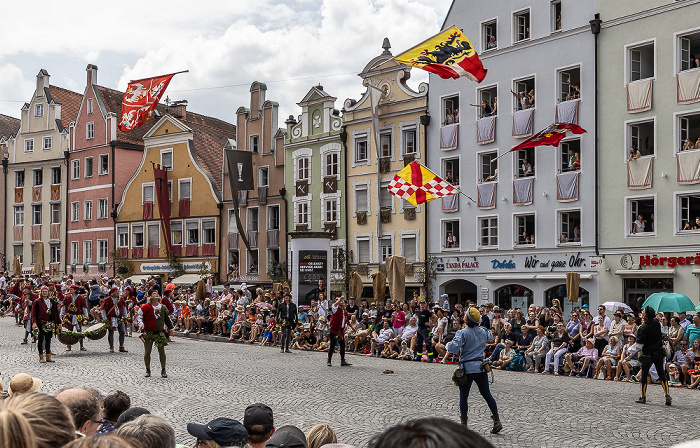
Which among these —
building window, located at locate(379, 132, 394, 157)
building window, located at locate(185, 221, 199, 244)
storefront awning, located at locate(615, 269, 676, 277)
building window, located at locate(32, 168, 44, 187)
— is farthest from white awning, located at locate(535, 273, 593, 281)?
building window, located at locate(32, 168, 44, 187)

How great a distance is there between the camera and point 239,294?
35.4 m

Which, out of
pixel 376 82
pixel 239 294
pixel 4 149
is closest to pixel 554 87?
pixel 376 82

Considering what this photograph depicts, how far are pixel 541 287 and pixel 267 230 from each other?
19.0m

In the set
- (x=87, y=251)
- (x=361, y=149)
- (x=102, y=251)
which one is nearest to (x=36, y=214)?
(x=87, y=251)

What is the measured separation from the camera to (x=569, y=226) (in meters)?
35.6

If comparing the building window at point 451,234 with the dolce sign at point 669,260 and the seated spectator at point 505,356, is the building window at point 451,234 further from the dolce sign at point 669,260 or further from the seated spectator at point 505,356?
the seated spectator at point 505,356

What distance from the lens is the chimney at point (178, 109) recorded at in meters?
59.5

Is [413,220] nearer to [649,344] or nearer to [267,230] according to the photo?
[267,230]

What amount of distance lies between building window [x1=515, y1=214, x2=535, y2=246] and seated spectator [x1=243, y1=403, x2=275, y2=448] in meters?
31.3

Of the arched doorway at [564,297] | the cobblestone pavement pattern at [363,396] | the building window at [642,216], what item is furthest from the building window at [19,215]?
the building window at [642,216]

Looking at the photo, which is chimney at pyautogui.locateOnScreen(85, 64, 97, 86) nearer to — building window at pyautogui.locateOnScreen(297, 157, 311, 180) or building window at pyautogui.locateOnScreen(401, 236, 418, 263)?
building window at pyautogui.locateOnScreen(297, 157, 311, 180)

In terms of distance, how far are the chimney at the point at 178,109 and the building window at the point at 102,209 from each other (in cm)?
793

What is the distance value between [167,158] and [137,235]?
18.9 feet

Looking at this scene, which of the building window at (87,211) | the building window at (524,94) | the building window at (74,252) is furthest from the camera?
the building window at (74,252)
